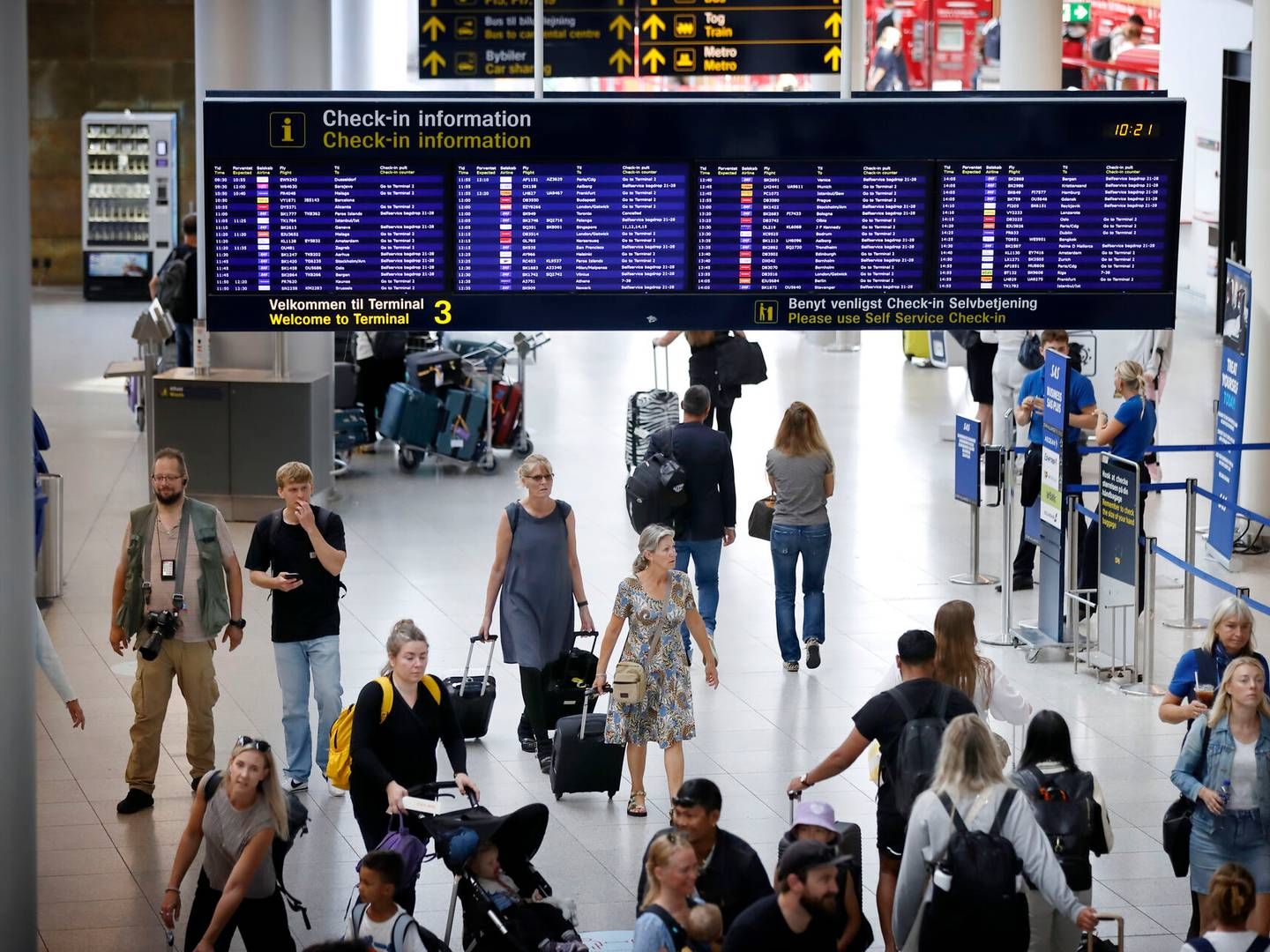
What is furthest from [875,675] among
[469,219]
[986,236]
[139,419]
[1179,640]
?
[139,419]

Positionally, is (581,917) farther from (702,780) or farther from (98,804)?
(98,804)

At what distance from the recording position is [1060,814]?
7117mm

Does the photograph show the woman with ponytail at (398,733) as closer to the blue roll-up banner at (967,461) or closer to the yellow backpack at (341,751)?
the yellow backpack at (341,751)

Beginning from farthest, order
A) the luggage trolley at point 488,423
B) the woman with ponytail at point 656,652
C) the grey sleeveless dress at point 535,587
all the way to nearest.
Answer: the luggage trolley at point 488,423
the grey sleeveless dress at point 535,587
the woman with ponytail at point 656,652

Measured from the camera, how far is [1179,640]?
12.8m

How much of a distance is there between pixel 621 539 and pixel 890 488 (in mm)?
3161

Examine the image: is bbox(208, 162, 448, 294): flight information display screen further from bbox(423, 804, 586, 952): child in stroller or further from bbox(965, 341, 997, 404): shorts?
bbox(965, 341, 997, 404): shorts

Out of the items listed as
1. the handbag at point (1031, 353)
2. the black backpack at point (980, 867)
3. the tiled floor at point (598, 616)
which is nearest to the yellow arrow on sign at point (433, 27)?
the tiled floor at point (598, 616)

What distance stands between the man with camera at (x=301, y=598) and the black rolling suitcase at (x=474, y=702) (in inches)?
34.2

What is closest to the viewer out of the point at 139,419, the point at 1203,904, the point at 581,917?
the point at 1203,904

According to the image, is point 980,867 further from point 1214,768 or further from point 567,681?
point 567,681

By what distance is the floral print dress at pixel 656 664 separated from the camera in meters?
9.17

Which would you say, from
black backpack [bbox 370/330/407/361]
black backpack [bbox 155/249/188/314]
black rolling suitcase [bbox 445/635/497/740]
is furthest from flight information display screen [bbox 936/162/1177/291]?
black backpack [bbox 155/249/188/314]

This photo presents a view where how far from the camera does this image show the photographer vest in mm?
9320
